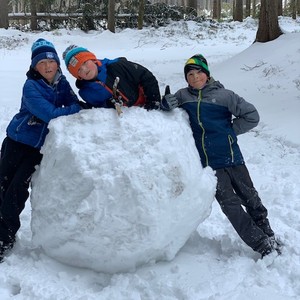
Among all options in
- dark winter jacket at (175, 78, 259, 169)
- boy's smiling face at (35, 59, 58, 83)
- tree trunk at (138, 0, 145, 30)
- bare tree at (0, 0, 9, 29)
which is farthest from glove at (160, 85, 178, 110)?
bare tree at (0, 0, 9, 29)

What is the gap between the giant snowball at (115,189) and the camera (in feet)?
9.12

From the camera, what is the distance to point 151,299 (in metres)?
2.82

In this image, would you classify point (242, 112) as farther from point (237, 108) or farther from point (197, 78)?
point (197, 78)

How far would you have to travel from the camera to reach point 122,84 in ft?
9.97

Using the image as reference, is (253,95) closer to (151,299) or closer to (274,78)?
(274,78)

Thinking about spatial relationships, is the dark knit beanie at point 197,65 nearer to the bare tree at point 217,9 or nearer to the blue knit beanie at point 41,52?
the blue knit beanie at point 41,52

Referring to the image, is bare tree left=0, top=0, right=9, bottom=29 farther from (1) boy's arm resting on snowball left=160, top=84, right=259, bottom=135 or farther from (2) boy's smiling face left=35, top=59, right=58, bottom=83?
(1) boy's arm resting on snowball left=160, top=84, right=259, bottom=135

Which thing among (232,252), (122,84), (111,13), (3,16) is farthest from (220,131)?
(3,16)

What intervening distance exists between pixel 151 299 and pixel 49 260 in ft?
2.60

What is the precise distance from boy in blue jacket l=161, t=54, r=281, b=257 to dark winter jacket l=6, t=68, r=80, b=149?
74cm

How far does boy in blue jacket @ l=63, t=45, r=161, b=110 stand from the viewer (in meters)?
3.03

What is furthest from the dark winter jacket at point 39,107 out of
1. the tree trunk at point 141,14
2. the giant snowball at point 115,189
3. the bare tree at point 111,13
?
the tree trunk at point 141,14

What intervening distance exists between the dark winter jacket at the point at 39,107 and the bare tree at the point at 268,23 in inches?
351

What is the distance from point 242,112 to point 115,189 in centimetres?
114
